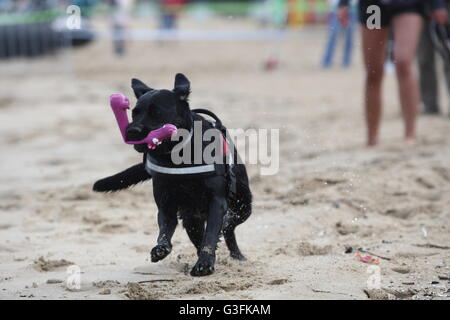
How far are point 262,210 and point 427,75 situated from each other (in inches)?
164

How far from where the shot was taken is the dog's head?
341 cm

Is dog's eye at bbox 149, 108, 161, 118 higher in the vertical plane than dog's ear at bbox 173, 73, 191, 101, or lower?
lower

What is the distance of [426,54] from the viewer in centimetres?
850

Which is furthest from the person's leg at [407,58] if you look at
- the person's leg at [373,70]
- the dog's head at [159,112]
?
the dog's head at [159,112]

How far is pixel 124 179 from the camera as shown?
12.9 feet

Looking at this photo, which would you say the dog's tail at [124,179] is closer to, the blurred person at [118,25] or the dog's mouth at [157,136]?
the dog's mouth at [157,136]

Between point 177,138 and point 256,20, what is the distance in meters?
18.5

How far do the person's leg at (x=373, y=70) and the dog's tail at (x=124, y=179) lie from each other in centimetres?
314

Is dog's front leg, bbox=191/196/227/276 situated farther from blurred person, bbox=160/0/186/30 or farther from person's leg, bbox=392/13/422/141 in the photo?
blurred person, bbox=160/0/186/30

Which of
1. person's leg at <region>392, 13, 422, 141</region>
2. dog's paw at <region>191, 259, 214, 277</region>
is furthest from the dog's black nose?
person's leg at <region>392, 13, 422, 141</region>

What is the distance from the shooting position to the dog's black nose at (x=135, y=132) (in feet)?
11.1

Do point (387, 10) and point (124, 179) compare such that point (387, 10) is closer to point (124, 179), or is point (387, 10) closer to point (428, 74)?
point (428, 74)

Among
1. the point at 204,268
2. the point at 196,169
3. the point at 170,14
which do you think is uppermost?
the point at 170,14

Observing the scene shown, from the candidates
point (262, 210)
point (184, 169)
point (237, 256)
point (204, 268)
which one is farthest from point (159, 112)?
point (262, 210)
